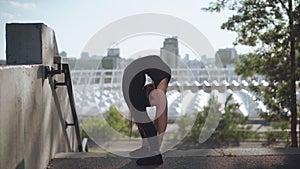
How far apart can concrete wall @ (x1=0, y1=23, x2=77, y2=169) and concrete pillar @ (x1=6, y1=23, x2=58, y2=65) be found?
129 millimetres

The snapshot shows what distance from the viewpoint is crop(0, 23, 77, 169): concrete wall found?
1909mm

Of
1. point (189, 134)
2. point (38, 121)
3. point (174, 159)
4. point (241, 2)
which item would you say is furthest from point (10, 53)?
point (189, 134)

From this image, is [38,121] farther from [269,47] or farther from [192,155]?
[269,47]

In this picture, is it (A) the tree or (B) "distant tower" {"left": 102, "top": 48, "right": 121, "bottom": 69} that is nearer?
(B) "distant tower" {"left": 102, "top": 48, "right": 121, "bottom": 69}

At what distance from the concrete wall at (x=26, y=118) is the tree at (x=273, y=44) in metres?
4.21

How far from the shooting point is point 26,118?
2.36 metres

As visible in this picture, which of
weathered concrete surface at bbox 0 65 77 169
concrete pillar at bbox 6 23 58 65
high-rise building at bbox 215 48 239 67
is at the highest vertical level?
high-rise building at bbox 215 48 239 67

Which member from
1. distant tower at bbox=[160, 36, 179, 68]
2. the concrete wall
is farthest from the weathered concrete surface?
distant tower at bbox=[160, 36, 179, 68]

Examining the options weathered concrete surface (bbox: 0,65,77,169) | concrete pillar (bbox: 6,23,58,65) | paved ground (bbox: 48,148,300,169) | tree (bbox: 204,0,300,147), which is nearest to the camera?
weathered concrete surface (bbox: 0,65,77,169)

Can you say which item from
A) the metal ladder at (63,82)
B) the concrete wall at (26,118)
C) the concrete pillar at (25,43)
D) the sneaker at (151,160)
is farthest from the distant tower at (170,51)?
the concrete pillar at (25,43)

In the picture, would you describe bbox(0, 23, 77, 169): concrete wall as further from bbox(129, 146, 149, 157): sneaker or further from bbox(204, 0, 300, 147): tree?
bbox(204, 0, 300, 147): tree

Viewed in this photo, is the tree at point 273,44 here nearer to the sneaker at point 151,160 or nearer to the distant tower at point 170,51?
the distant tower at point 170,51

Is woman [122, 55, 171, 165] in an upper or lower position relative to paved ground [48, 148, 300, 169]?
upper

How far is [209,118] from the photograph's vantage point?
28.8 ft
